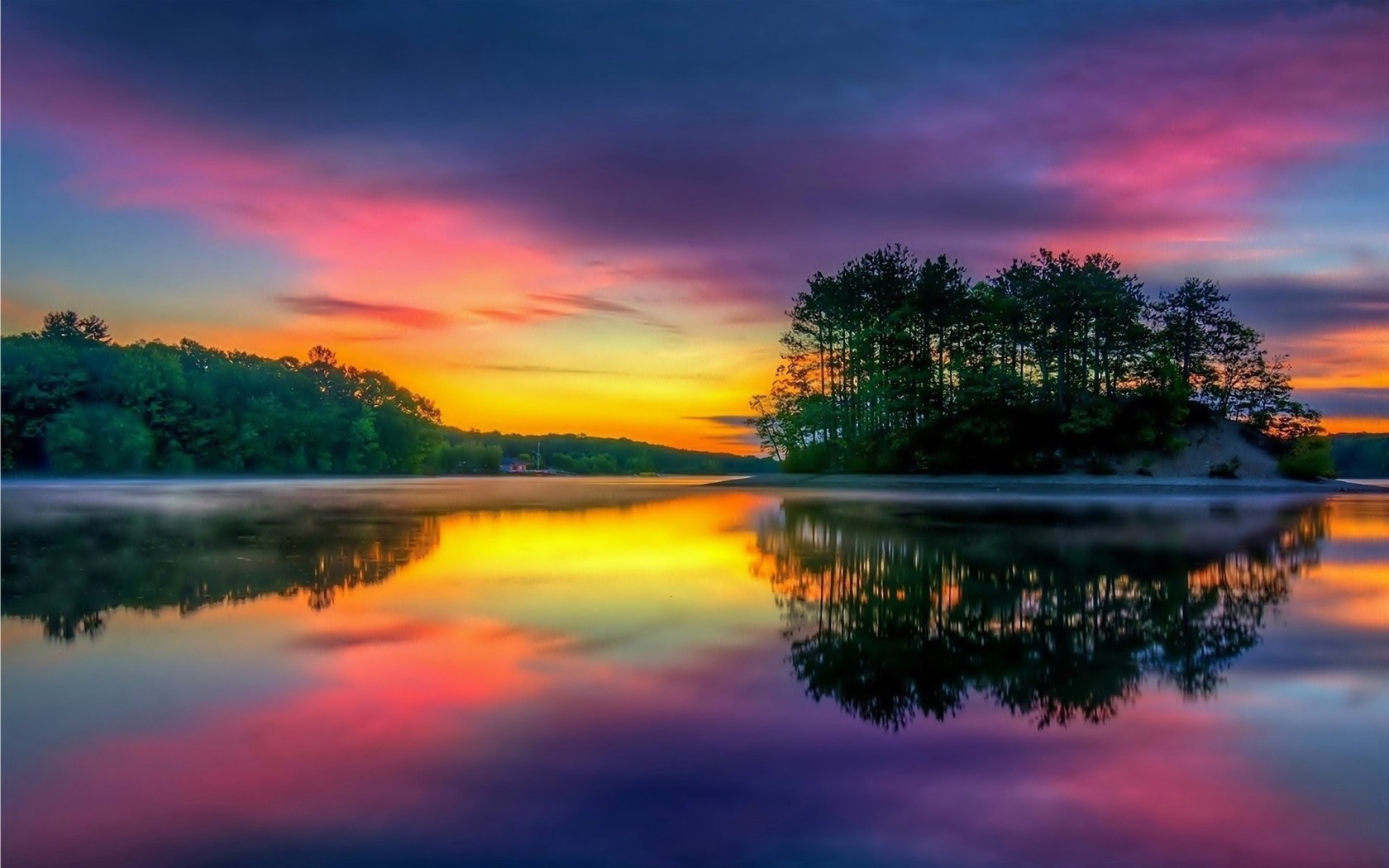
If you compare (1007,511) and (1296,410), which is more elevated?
(1296,410)

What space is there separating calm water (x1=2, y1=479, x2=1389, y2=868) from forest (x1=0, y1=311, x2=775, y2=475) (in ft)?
219

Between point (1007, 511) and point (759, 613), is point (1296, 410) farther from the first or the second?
point (759, 613)

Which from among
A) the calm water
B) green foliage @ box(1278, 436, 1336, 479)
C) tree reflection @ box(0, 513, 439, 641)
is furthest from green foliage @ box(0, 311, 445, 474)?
green foliage @ box(1278, 436, 1336, 479)

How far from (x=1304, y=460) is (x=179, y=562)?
46.9 meters

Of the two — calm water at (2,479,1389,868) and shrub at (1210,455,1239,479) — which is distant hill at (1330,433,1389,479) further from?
calm water at (2,479,1389,868)

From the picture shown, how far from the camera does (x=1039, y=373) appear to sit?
43.3 metres

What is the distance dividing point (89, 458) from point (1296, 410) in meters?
80.9

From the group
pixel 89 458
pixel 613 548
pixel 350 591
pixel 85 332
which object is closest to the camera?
pixel 350 591

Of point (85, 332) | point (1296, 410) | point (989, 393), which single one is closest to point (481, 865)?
point (989, 393)

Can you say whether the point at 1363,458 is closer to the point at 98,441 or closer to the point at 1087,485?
the point at 1087,485

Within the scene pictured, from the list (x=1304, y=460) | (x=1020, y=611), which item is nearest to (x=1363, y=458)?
(x=1304, y=460)

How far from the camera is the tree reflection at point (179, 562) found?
348 inches

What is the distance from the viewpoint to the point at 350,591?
9633 mm

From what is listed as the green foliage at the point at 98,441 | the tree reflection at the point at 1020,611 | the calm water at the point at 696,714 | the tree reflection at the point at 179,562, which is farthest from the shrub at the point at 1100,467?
the green foliage at the point at 98,441
